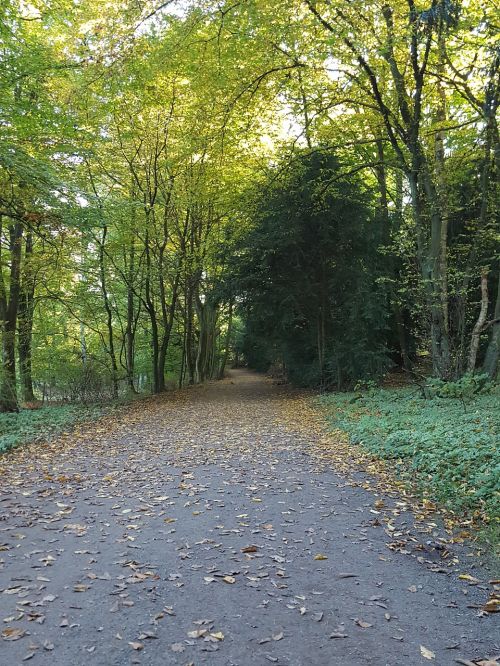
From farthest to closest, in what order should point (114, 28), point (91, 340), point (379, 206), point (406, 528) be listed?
point (91, 340) < point (379, 206) < point (114, 28) < point (406, 528)

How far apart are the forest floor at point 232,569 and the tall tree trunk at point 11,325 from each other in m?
6.11

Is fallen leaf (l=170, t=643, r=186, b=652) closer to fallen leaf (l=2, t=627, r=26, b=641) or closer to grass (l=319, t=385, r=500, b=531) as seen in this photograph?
fallen leaf (l=2, t=627, r=26, b=641)

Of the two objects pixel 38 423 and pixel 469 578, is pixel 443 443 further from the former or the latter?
pixel 38 423

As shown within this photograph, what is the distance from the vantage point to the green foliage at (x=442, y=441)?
5.13m

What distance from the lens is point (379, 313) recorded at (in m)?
15.1

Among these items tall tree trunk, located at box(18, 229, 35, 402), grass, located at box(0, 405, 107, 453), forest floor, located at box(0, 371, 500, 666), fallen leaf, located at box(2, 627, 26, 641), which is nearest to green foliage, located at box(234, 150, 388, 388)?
tall tree trunk, located at box(18, 229, 35, 402)

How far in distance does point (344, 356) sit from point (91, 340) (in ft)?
47.0

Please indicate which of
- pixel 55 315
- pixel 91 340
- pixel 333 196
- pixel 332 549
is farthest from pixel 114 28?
pixel 91 340

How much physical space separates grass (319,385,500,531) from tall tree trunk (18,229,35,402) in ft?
31.1

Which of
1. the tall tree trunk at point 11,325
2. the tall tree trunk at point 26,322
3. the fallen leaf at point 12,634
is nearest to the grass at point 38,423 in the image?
the tall tree trunk at point 11,325

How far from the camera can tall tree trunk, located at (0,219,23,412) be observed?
1289 centimetres

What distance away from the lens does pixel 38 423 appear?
11.4 meters

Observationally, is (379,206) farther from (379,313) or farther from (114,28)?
(114,28)

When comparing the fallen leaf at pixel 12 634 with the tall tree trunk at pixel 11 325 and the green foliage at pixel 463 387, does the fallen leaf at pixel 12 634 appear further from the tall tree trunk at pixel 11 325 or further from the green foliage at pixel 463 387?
the tall tree trunk at pixel 11 325
